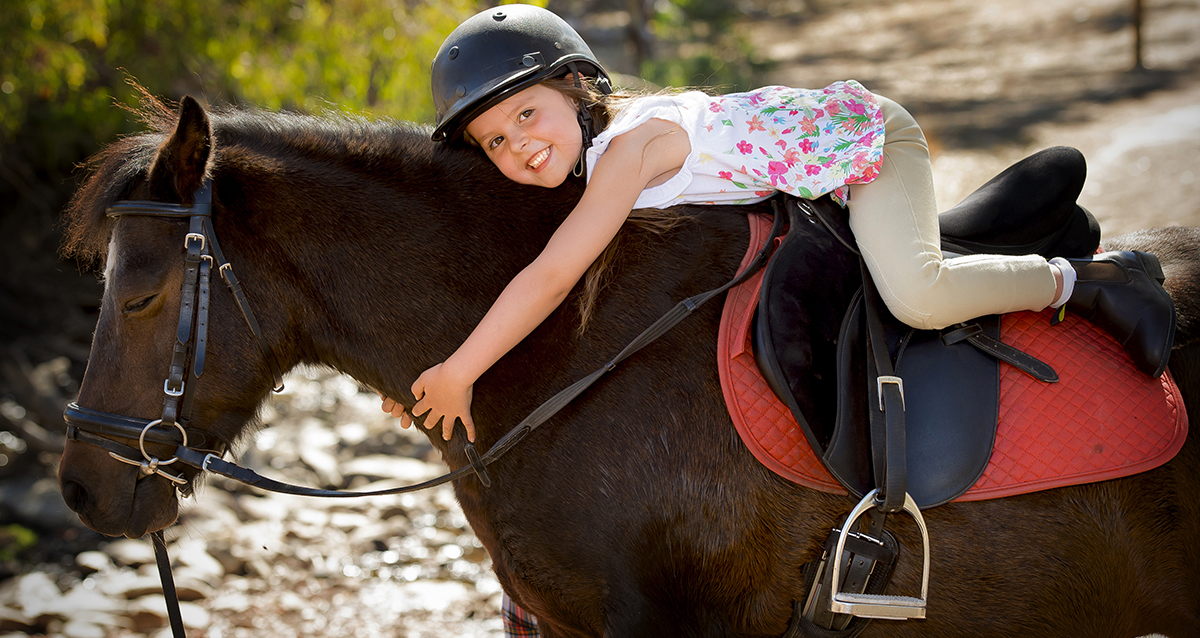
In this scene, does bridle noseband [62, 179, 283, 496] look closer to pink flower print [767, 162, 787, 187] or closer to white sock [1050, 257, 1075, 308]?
pink flower print [767, 162, 787, 187]

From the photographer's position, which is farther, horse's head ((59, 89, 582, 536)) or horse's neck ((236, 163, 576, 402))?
horse's neck ((236, 163, 576, 402))

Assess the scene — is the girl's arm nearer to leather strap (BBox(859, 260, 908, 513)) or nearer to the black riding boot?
leather strap (BBox(859, 260, 908, 513))

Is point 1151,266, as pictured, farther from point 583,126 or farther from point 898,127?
point 583,126

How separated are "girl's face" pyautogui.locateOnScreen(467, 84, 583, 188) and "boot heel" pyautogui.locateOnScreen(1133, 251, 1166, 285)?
1542 mm

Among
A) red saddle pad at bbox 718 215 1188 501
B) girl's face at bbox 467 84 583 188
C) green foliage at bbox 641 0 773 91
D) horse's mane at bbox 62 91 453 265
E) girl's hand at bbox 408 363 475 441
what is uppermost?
green foliage at bbox 641 0 773 91

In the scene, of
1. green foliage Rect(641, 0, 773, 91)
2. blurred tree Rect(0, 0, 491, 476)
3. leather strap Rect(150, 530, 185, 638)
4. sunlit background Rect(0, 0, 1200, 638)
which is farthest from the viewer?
green foliage Rect(641, 0, 773, 91)

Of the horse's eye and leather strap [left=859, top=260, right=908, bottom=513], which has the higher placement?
the horse's eye

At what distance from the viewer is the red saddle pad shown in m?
1.91

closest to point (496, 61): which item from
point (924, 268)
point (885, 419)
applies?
point (924, 268)

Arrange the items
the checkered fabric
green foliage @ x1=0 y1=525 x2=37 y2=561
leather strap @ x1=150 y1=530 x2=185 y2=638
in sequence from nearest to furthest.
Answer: leather strap @ x1=150 y1=530 x2=185 y2=638 → the checkered fabric → green foliage @ x1=0 y1=525 x2=37 y2=561

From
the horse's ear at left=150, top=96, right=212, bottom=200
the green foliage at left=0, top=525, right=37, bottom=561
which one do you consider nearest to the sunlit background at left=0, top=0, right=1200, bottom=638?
the green foliage at left=0, top=525, right=37, bottom=561

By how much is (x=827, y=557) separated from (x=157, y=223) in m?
1.94

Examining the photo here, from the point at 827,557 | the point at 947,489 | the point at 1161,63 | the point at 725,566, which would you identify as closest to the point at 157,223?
the point at 725,566

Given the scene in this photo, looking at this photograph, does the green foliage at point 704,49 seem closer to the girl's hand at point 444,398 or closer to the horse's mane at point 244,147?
the horse's mane at point 244,147
